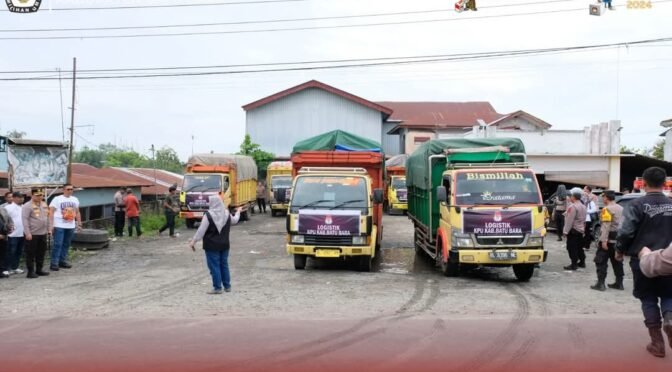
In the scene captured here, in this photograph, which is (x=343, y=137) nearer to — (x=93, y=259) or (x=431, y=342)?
(x=93, y=259)

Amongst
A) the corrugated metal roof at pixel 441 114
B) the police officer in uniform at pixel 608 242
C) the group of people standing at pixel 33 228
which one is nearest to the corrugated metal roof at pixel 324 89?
the corrugated metal roof at pixel 441 114

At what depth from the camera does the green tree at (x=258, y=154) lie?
146 ft

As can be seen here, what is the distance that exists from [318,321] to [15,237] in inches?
301

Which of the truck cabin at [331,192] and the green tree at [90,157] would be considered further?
the green tree at [90,157]

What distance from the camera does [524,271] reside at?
11688 mm

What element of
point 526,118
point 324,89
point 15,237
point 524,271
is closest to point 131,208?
point 15,237

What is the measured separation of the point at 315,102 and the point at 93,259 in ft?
112

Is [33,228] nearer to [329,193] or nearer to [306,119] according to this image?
[329,193]

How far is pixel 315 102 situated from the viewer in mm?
48094

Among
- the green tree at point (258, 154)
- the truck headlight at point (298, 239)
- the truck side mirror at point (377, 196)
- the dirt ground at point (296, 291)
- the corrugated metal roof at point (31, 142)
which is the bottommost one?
the dirt ground at point (296, 291)

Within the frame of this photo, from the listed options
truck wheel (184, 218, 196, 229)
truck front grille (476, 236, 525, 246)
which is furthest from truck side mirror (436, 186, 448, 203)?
truck wheel (184, 218, 196, 229)

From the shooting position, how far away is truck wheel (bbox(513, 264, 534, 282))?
11586 millimetres

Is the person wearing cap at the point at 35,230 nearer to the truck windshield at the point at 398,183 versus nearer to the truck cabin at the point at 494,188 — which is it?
the truck cabin at the point at 494,188

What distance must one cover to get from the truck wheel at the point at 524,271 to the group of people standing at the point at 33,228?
371 inches
